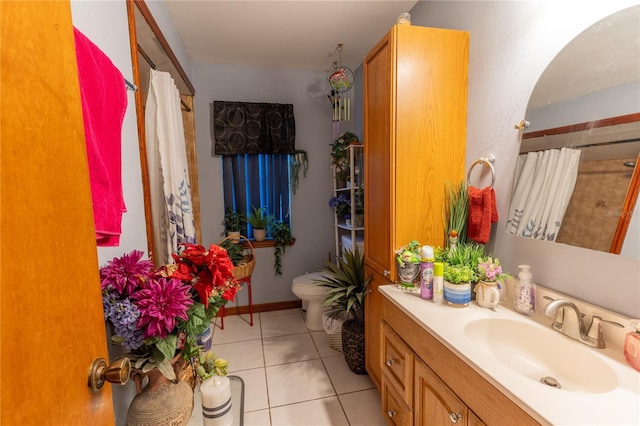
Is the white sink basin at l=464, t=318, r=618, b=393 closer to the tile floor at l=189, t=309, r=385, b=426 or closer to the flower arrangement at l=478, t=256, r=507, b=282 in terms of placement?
the flower arrangement at l=478, t=256, r=507, b=282

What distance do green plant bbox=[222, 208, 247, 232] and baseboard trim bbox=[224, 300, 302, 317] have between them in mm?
822

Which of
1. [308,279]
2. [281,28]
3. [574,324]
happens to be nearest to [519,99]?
[574,324]

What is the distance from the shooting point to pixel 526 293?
116 centimetres

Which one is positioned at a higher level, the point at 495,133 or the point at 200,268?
the point at 495,133

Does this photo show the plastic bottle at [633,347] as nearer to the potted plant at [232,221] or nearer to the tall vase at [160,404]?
the tall vase at [160,404]

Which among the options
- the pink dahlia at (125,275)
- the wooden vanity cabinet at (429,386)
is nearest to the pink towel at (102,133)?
the pink dahlia at (125,275)

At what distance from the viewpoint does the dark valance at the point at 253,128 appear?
9.46 feet

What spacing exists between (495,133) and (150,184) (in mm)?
1692

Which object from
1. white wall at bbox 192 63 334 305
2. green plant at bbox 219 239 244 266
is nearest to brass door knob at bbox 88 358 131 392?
green plant at bbox 219 239 244 266

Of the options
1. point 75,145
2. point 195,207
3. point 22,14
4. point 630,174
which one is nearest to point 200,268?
point 75,145

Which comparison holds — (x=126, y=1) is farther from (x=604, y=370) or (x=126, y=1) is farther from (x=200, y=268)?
(x=604, y=370)

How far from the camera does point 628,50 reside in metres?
0.91

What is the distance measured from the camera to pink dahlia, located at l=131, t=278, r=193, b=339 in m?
0.74

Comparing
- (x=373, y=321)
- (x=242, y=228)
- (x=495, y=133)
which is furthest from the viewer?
(x=242, y=228)
